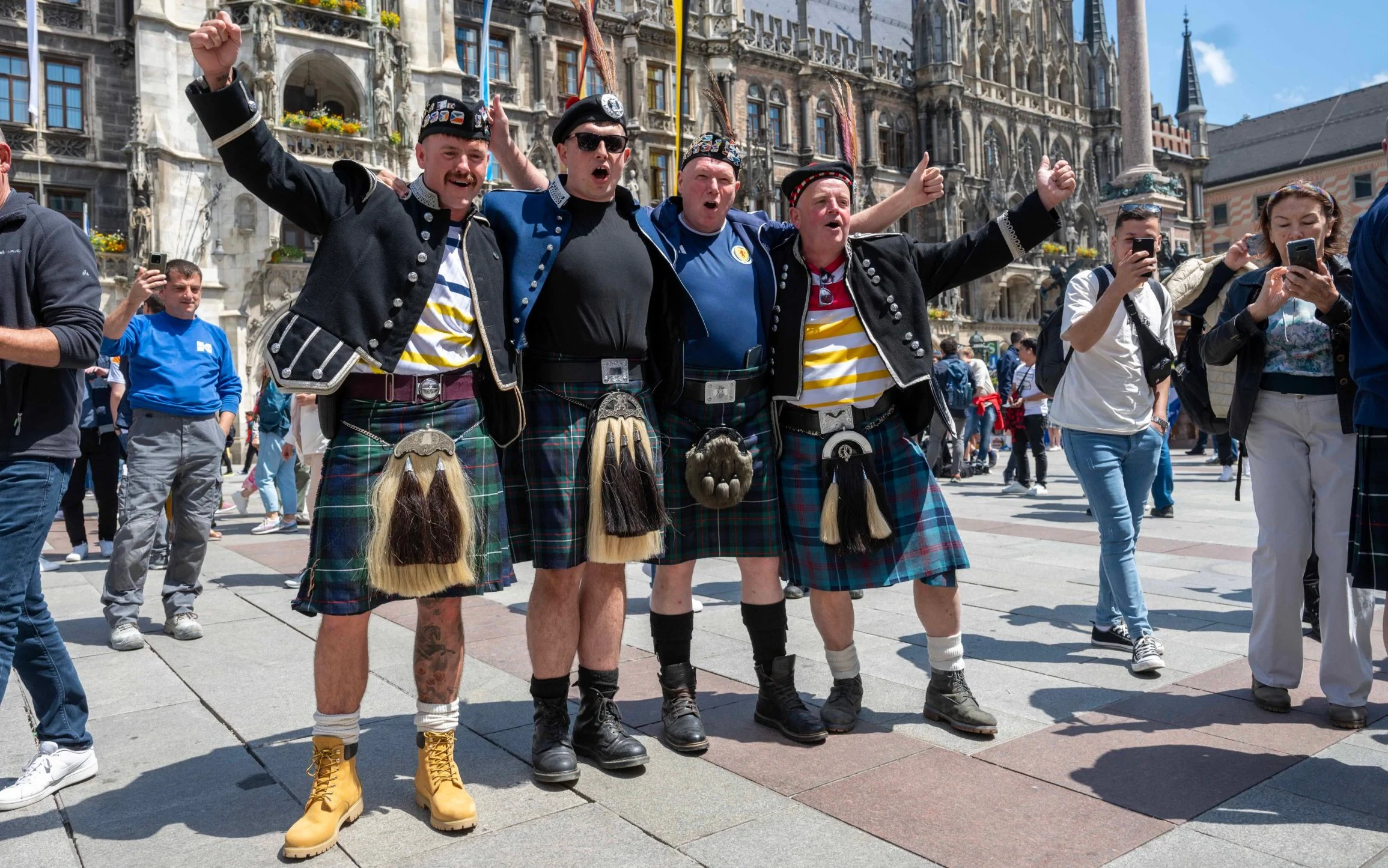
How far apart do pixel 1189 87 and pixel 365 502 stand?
7566cm

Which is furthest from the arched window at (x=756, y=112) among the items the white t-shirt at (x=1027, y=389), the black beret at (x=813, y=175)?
the black beret at (x=813, y=175)

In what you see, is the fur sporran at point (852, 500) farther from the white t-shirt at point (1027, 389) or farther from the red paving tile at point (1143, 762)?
the white t-shirt at point (1027, 389)

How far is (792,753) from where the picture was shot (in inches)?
146

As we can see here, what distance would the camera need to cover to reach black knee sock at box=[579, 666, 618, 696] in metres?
3.74

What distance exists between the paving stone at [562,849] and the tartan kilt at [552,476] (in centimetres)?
88

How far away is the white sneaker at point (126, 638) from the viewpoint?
18.2 ft

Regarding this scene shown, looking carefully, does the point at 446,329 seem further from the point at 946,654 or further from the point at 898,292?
the point at 946,654

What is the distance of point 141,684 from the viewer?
4828 millimetres

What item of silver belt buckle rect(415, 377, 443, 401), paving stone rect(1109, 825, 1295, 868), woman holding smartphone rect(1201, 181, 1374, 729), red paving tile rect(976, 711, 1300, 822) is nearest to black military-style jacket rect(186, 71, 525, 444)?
silver belt buckle rect(415, 377, 443, 401)

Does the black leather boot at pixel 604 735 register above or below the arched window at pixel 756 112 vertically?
below

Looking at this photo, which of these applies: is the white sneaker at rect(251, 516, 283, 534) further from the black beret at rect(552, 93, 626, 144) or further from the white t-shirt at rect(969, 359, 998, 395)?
the white t-shirt at rect(969, 359, 998, 395)

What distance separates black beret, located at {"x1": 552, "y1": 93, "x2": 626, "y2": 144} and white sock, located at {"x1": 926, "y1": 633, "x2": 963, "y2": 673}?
232cm

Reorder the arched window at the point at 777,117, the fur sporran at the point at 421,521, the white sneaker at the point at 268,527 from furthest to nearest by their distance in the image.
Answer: the arched window at the point at 777,117, the white sneaker at the point at 268,527, the fur sporran at the point at 421,521

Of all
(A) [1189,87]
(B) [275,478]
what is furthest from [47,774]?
(A) [1189,87]
